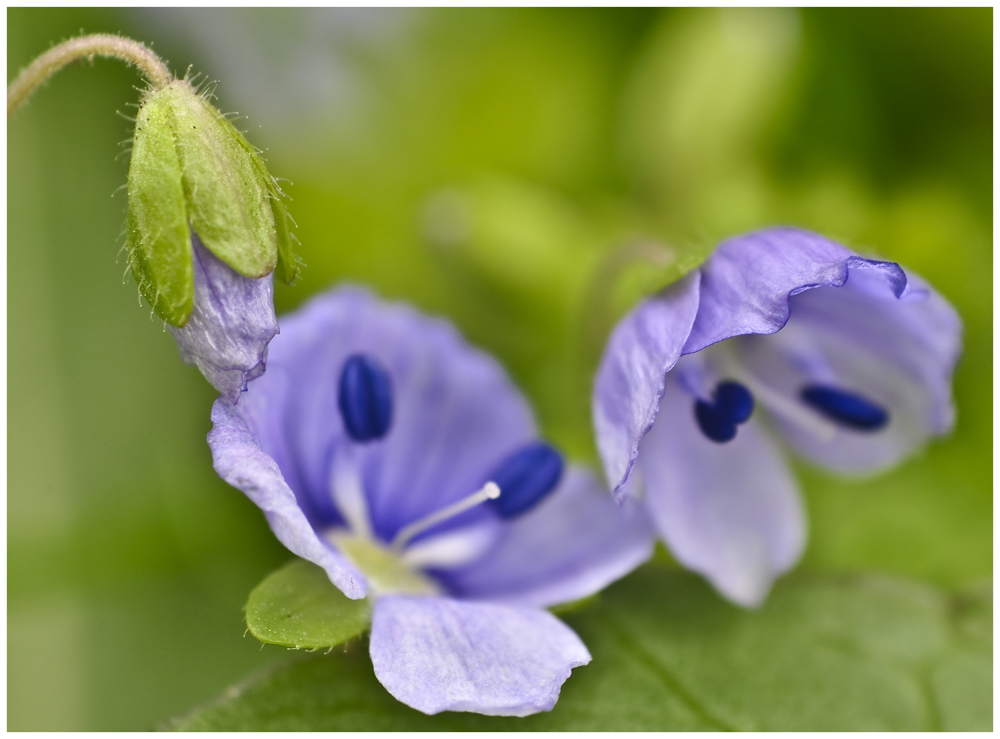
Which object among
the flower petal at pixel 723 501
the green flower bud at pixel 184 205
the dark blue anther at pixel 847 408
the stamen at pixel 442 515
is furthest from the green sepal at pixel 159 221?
the dark blue anther at pixel 847 408

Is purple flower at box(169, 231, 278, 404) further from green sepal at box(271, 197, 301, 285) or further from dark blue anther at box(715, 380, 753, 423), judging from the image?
dark blue anther at box(715, 380, 753, 423)

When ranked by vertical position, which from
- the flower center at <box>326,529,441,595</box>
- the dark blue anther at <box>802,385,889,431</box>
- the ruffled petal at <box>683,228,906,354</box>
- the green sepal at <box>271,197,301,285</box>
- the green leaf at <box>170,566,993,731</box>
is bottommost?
the green leaf at <box>170,566,993,731</box>

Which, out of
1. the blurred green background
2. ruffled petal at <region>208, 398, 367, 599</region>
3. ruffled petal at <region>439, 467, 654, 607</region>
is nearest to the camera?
ruffled petal at <region>208, 398, 367, 599</region>

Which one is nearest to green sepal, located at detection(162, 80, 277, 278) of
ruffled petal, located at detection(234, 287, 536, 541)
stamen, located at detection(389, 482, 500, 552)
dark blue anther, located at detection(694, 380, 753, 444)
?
ruffled petal, located at detection(234, 287, 536, 541)

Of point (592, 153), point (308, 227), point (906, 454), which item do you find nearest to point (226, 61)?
point (308, 227)

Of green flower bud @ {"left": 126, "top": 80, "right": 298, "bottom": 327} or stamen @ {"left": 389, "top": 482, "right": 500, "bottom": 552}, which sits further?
stamen @ {"left": 389, "top": 482, "right": 500, "bottom": 552}

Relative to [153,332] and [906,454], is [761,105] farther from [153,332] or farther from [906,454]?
[153,332]

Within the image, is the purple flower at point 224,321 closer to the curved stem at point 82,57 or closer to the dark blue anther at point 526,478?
the curved stem at point 82,57

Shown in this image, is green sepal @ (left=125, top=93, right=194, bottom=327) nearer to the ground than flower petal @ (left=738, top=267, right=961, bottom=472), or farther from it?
farther from it
